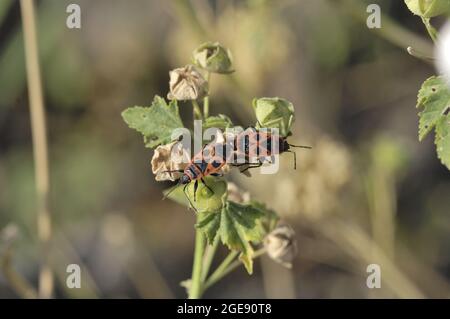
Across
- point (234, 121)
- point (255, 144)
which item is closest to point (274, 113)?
point (255, 144)

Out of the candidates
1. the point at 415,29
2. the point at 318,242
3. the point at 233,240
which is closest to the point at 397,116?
the point at 415,29

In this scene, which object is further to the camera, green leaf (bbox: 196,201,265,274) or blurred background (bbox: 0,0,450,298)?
blurred background (bbox: 0,0,450,298)

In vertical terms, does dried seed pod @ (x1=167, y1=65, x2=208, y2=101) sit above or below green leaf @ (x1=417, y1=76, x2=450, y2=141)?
above

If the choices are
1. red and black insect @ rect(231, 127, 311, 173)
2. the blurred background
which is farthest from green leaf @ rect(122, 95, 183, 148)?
the blurred background

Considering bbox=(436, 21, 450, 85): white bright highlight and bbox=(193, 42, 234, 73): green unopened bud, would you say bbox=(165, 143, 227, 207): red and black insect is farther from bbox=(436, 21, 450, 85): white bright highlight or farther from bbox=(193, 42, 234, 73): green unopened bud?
bbox=(436, 21, 450, 85): white bright highlight

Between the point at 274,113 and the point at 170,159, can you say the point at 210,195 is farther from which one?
the point at 274,113
